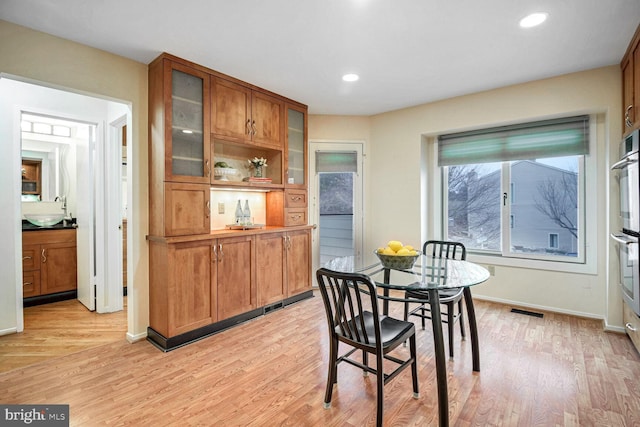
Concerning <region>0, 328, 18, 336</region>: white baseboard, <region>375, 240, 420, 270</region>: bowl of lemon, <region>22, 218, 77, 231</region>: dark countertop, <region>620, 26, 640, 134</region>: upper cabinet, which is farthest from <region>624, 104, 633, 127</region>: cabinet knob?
<region>22, 218, 77, 231</region>: dark countertop

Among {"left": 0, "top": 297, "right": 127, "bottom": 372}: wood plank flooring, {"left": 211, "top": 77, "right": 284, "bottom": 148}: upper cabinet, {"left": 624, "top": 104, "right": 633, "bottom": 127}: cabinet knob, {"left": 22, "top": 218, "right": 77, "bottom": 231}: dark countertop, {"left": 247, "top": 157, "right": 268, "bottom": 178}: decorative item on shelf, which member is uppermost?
{"left": 211, "top": 77, "right": 284, "bottom": 148}: upper cabinet

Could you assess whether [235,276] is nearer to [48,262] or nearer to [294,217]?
[294,217]

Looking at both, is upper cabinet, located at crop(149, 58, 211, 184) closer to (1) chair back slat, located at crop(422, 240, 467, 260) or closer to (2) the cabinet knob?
(1) chair back slat, located at crop(422, 240, 467, 260)

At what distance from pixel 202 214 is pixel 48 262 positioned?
8.41 ft

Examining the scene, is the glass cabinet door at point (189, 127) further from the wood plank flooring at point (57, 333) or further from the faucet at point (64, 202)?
the faucet at point (64, 202)

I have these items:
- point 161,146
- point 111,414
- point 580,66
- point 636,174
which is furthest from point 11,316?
point 580,66

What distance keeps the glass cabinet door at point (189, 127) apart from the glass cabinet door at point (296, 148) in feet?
3.82

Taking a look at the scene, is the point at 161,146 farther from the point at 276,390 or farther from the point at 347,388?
the point at 347,388

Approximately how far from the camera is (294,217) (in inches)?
157

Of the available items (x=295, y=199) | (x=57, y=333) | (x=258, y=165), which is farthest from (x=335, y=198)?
(x=57, y=333)

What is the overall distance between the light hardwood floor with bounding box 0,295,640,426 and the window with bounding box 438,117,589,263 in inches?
43.7

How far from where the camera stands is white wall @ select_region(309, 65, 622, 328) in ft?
9.98

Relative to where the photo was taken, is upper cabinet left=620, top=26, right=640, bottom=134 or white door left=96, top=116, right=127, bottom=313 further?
white door left=96, top=116, right=127, bottom=313

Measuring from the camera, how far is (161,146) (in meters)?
2.71
